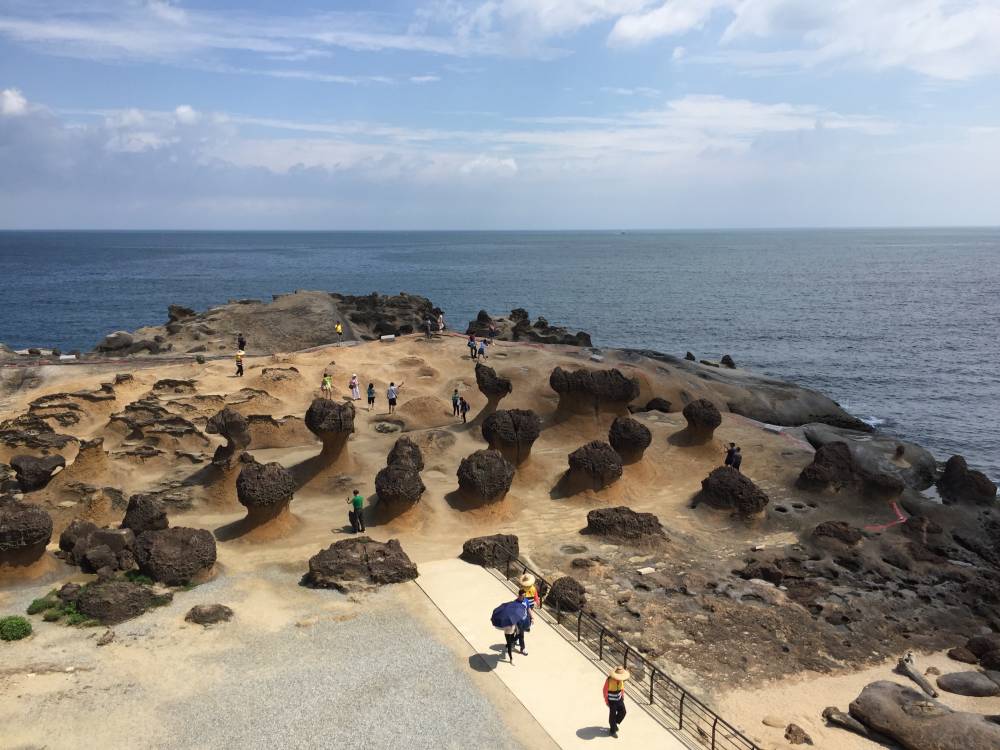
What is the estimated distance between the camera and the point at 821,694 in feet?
61.6

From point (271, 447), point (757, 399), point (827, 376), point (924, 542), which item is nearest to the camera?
point (924, 542)

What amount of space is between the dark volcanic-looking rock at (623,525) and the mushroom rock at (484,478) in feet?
11.2

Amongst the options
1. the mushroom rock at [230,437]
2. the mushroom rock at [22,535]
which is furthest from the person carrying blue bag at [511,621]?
the mushroom rock at [230,437]

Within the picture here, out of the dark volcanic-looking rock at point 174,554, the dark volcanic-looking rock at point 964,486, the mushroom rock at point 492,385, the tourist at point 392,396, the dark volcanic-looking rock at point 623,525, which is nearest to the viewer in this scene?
the dark volcanic-looking rock at point 174,554

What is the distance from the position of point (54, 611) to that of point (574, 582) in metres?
13.3

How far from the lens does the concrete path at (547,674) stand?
14703mm

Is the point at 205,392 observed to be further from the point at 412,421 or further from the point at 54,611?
the point at 54,611

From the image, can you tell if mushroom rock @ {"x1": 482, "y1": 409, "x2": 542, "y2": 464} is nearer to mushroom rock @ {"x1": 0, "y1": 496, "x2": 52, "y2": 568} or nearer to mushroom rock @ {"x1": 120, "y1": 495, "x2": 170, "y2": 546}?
mushroom rock @ {"x1": 120, "y1": 495, "x2": 170, "y2": 546}

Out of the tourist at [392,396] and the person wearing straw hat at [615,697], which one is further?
the tourist at [392,396]

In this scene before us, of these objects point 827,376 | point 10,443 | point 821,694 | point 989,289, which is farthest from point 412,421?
point 989,289

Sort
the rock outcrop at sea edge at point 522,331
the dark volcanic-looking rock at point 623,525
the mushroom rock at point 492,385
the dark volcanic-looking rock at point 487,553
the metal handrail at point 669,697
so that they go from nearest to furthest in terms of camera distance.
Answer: the metal handrail at point 669,697
the dark volcanic-looking rock at point 487,553
the dark volcanic-looking rock at point 623,525
the mushroom rock at point 492,385
the rock outcrop at sea edge at point 522,331

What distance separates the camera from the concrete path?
14703mm

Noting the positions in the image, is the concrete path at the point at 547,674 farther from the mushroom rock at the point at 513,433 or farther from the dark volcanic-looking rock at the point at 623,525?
the mushroom rock at the point at 513,433

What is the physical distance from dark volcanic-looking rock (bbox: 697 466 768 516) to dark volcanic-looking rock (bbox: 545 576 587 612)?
9.75m
